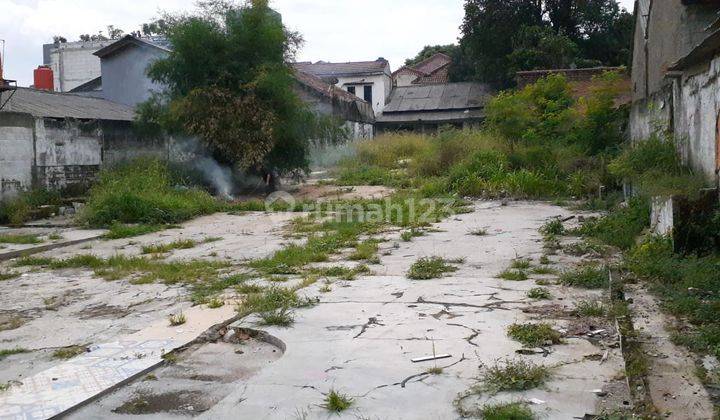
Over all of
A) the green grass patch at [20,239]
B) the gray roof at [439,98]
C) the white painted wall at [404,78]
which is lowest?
the green grass patch at [20,239]

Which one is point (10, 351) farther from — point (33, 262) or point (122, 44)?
point (122, 44)

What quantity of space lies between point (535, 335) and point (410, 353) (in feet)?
2.95

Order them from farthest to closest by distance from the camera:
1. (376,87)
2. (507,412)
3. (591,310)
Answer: (376,87), (591,310), (507,412)

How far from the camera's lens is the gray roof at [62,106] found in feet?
47.2

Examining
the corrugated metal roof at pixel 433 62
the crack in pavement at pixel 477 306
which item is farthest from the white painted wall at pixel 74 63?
the crack in pavement at pixel 477 306

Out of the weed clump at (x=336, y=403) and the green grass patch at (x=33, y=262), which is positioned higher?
the green grass patch at (x=33, y=262)

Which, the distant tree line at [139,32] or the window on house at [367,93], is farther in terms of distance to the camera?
the window on house at [367,93]

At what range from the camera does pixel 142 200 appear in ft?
41.8

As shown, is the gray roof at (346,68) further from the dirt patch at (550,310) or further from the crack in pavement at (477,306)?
Result: the dirt patch at (550,310)

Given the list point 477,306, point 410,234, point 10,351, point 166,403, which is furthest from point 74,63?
point 166,403

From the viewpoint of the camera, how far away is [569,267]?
7035 millimetres

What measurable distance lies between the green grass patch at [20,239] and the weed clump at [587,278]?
8.29 meters

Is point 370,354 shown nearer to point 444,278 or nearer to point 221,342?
point 221,342

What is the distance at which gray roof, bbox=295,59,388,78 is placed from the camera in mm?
38594
